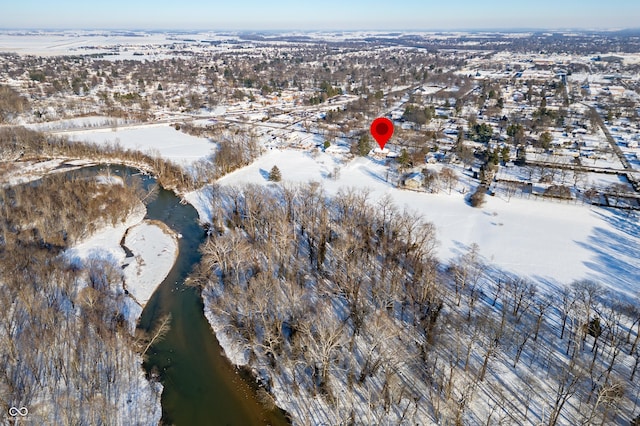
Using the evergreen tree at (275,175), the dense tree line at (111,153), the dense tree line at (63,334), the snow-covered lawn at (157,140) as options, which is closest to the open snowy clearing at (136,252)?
the dense tree line at (63,334)

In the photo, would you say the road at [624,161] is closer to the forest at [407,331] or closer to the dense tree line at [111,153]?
the forest at [407,331]

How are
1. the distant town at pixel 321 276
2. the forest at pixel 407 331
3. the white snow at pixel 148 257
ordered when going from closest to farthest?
the forest at pixel 407 331
the distant town at pixel 321 276
the white snow at pixel 148 257

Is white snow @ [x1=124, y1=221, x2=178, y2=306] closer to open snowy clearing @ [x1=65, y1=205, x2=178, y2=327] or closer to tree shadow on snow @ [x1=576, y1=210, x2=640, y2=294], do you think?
open snowy clearing @ [x1=65, y1=205, x2=178, y2=327]

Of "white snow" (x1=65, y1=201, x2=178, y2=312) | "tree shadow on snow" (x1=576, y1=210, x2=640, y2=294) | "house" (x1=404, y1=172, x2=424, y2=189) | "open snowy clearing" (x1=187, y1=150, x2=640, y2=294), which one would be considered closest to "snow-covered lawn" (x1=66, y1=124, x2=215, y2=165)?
"open snowy clearing" (x1=187, y1=150, x2=640, y2=294)

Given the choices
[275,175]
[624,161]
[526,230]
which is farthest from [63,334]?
[624,161]

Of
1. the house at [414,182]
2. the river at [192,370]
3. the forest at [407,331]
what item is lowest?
the river at [192,370]
